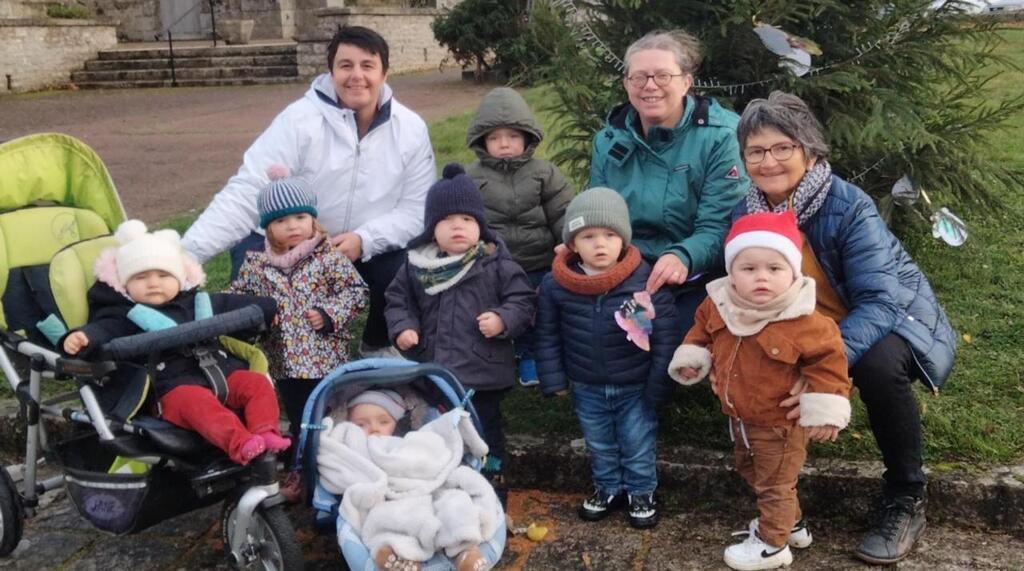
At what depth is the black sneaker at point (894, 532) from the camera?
3402mm

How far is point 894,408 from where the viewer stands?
340cm

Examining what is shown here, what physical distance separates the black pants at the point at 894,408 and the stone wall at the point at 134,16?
28.5 m

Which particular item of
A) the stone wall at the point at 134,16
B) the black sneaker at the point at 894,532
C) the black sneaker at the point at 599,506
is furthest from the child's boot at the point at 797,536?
the stone wall at the point at 134,16

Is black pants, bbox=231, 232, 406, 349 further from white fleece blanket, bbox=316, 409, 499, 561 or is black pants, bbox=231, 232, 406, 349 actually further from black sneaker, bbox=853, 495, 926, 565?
black sneaker, bbox=853, 495, 926, 565

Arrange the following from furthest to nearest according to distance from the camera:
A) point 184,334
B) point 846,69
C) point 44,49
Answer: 1. point 44,49
2. point 846,69
3. point 184,334

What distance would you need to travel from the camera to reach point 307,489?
3.52 m

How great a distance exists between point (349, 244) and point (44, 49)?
65.3 feet

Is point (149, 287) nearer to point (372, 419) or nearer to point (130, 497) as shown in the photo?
point (130, 497)

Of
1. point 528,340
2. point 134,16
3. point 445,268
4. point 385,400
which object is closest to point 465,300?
point 445,268

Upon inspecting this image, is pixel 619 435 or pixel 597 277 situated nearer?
pixel 597 277

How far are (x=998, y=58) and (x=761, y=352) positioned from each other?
9.79 feet

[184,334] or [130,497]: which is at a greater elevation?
[184,334]

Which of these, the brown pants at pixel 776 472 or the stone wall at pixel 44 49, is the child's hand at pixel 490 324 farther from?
the stone wall at pixel 44 49

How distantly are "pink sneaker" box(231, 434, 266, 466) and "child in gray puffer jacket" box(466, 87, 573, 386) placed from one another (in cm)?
141
